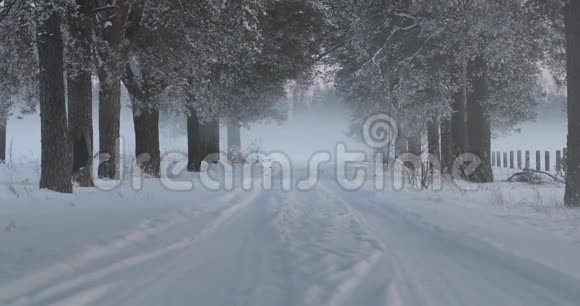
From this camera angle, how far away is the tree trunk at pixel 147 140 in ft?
55.2

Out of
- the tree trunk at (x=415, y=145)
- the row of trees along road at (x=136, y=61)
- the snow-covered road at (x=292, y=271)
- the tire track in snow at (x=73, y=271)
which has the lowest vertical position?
the snow-covered road at (x=292, y=271)

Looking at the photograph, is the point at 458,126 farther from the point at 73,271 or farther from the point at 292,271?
the point at 73,271

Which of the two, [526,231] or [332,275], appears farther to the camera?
[526,231]

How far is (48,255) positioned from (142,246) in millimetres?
1128

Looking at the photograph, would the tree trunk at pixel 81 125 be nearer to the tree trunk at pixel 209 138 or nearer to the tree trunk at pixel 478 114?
the tree trunk at pixel 209 138

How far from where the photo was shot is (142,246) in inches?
225

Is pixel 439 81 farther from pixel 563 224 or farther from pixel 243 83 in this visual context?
pixel 563 224

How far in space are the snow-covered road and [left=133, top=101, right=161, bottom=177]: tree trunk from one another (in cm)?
979

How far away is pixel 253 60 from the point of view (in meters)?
13.6

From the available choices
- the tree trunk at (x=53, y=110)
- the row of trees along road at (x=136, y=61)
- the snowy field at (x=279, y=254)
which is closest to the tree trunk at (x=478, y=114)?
the row of trees along road at (x=136, y=61)

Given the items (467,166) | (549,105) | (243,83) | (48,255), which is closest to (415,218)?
(48,255)

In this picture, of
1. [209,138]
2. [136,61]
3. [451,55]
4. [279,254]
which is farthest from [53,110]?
[209,138]

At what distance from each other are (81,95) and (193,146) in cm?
906

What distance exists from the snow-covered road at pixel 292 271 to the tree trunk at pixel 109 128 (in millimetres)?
6891
